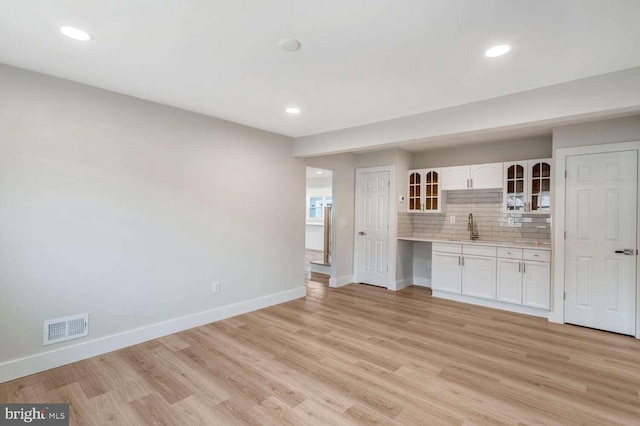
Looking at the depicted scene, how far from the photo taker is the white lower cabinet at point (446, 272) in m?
4.88

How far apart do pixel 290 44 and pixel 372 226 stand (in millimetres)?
4077

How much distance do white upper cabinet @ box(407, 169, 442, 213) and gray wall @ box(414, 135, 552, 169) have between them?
30cm

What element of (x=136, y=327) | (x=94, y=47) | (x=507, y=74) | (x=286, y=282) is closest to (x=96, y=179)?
(x=94, y=47)

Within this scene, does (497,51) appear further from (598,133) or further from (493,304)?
(493,304)

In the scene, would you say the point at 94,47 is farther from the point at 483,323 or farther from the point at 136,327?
the point at 483,323

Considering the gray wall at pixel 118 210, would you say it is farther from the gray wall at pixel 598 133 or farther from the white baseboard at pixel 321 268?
the gray wall at pixel 598 133

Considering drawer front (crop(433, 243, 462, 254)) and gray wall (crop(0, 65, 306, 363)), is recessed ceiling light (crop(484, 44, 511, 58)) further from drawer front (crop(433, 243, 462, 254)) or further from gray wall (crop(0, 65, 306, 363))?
drawer front (crop(433, 243, 462, 254))

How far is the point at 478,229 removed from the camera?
5293mm

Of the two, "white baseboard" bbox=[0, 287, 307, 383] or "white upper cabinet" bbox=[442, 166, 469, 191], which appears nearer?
"white baseboard" bbox=[0, 287, 307, 383]

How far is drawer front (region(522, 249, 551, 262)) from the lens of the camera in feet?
13.4

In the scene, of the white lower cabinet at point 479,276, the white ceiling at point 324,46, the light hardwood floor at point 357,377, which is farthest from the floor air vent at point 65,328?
the white lower cabinet at point 479,276

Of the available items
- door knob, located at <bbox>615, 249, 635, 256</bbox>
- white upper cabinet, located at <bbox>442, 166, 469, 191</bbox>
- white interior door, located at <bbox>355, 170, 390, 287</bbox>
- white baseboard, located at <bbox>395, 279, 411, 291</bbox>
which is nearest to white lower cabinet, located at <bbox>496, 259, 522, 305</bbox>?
door knob, located at <bbox>615, 249, 635, 256</bbox>

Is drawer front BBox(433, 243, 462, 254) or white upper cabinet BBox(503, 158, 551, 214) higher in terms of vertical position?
white upper cabinet BBox(503, 158, 551, 214)

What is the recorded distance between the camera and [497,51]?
7.32 feet
